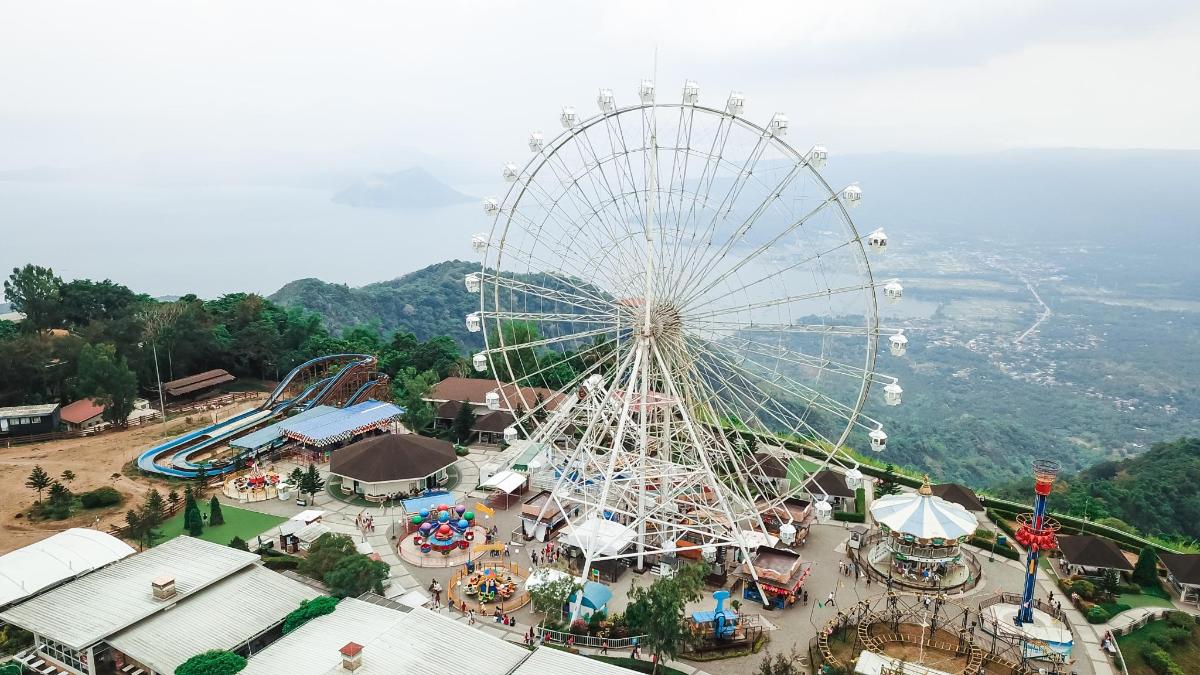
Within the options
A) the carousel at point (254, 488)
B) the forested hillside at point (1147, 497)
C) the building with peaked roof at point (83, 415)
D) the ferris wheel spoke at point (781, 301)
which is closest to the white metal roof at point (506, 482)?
the carousel at point (254, 488)

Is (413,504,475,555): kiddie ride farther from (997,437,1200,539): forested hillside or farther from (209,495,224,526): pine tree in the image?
(997,437,1200,539): forested hillside

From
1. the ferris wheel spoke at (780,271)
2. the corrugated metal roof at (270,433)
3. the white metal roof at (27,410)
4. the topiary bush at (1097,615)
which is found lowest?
the topiary bush at (1097,615)

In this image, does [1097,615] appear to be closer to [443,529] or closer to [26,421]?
[443,529]

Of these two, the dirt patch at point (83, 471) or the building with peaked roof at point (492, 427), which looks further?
the building with peaked roof at point (492, 427)

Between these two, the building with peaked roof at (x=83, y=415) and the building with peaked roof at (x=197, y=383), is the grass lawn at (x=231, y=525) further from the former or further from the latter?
the building with peaked roof at (x=197, y=383)

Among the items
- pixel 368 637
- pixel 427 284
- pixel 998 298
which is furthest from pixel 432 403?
pixel 998 298

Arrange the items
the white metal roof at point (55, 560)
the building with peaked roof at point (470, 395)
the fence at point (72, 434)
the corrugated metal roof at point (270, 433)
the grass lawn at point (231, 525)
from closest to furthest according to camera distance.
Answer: the white metal roof at point (55, 560) < the grass lawn at point (231, 525) < the corrugated metal roof at point (270, 433) < the fence at point (72, 434) < the building with peaked roof at point (470, 395)

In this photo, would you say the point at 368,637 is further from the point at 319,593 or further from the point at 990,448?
the point at 990,448
